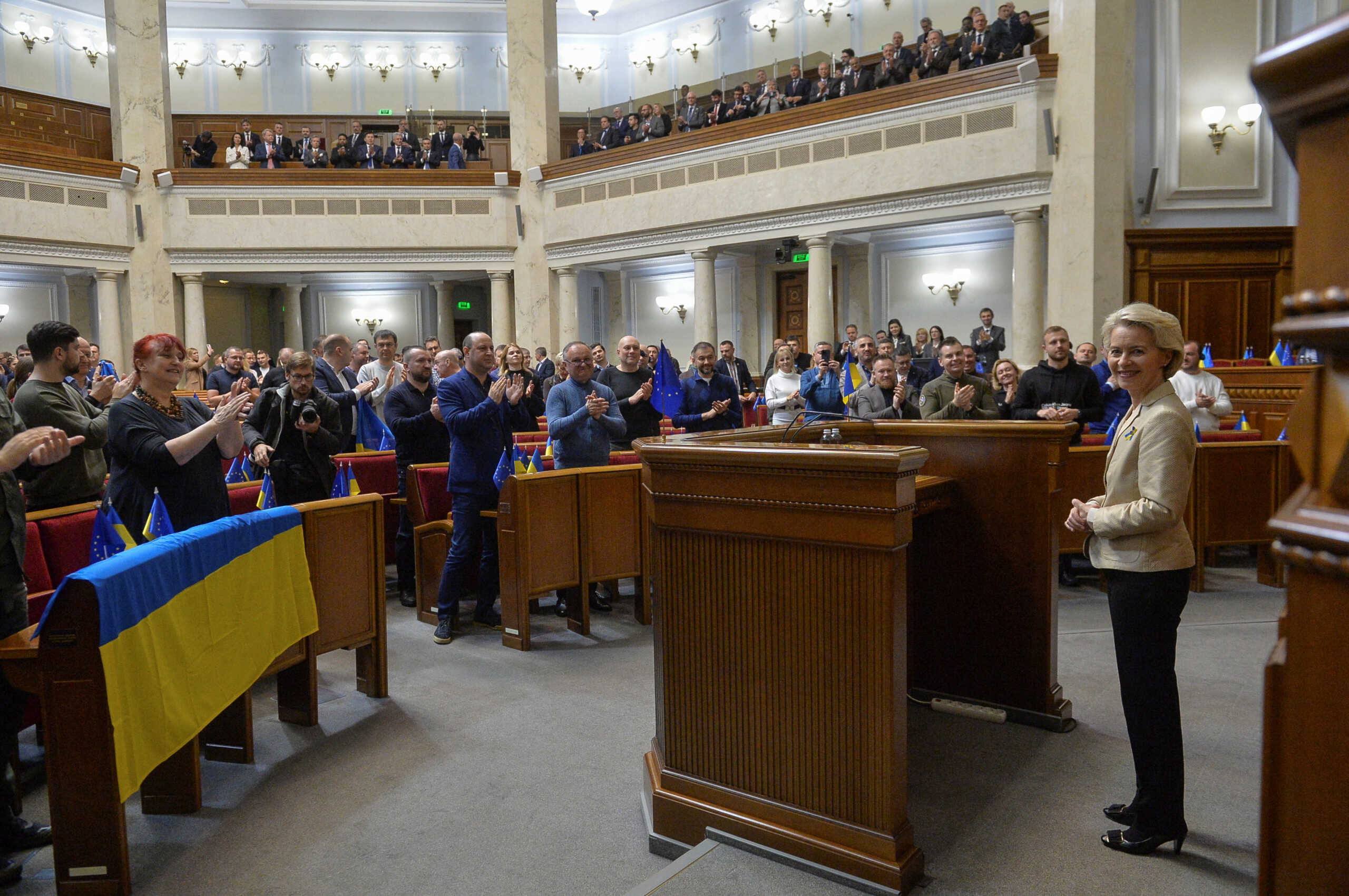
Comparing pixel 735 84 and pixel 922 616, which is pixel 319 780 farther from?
pixel 735 84

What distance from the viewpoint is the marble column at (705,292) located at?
13578 millimetres

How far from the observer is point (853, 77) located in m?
12.3

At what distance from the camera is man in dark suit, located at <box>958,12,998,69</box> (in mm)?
10750

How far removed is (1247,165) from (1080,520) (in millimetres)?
10059

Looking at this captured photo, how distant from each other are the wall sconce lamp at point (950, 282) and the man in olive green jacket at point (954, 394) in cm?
876

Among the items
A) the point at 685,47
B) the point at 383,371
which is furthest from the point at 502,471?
the point at 685,47

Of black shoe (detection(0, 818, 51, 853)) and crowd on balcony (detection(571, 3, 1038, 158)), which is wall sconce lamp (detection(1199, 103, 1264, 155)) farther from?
black shoe (detection(0, 818, 51, 853))

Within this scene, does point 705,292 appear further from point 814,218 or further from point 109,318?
point 109,318

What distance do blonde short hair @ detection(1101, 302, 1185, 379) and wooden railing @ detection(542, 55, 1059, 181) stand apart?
9058 millimetres

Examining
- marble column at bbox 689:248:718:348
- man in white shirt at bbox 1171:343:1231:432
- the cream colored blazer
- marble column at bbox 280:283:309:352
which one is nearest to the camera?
the cream colored blazer

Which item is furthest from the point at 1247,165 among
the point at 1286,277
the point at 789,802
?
the point at 789,802

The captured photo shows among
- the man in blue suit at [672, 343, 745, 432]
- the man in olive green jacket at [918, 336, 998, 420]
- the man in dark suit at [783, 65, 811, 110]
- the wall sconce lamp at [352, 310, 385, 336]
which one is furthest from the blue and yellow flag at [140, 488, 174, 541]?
the wall sconce lamp at [352, 310, 385, 336]

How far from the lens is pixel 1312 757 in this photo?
0.75 meters

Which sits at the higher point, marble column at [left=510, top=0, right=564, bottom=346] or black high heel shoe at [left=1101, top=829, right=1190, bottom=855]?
marble column at [left=510, top=0, right=564, bottom=346]
